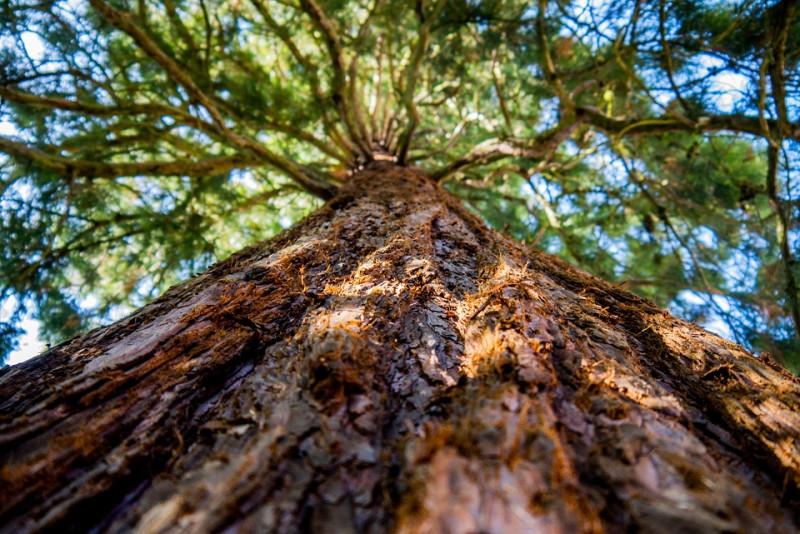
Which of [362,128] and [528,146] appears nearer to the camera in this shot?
[528,146]

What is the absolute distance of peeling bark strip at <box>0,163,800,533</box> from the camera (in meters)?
0.51

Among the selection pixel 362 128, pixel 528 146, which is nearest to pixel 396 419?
pixel 528 146

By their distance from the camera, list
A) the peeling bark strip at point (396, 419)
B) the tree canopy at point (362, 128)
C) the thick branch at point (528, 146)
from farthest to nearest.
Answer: the thick branch at point (528, 146) → the tree canopy at point (362, 128) → the peeling bark strip at point (396, 419)

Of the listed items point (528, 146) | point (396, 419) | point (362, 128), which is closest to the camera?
point (396, 419)

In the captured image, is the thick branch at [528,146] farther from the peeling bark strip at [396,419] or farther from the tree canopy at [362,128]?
the peeling bark strip at [396,419]

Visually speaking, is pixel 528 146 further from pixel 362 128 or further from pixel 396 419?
pixel 396 419

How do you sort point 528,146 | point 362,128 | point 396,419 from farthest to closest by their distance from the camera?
point 362,128 → point 528,146 → point 396,419

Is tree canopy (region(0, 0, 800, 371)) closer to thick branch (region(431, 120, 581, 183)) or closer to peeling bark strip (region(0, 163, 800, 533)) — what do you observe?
thick branch (region(431, 120, 581, 183))

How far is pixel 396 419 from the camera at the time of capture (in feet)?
2.27

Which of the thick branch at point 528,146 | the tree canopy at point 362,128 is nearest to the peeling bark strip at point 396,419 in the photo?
the tree canopy at point 362,128

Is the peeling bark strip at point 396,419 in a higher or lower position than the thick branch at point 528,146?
lower

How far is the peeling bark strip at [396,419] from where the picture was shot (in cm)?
51

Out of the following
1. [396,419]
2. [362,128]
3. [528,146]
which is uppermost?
[362,128]

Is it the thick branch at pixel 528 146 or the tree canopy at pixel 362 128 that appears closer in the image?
the tree canopy at pixel 362 128
